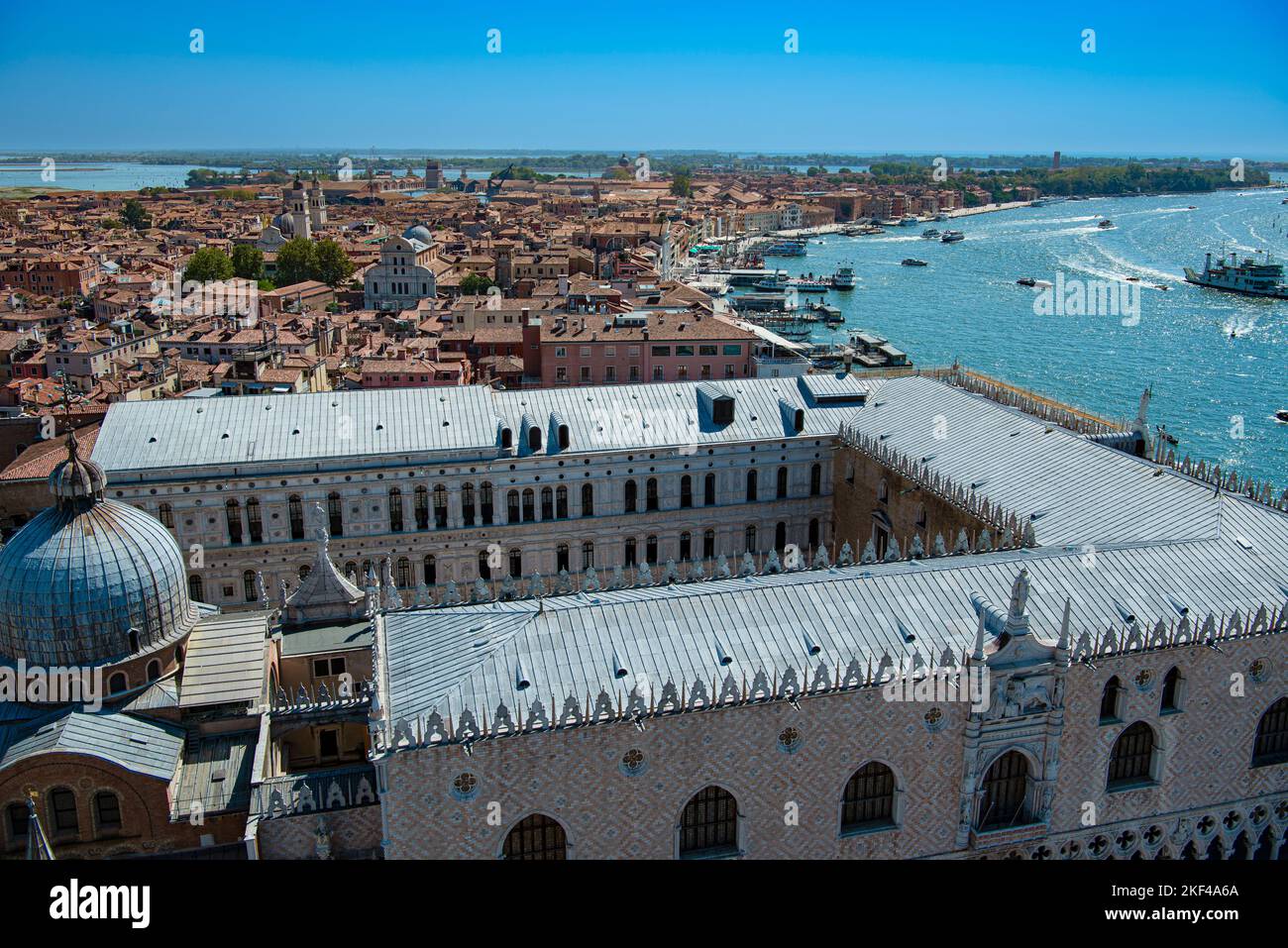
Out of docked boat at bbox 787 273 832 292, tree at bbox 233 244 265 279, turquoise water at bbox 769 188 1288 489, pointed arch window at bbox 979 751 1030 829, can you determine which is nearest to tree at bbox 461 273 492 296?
tree at bbox 233 244 265 279

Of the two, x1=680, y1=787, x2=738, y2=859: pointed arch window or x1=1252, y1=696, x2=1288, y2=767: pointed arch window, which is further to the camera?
x1=1252, y1=696, x2=1288, y2=767: pointed arch window

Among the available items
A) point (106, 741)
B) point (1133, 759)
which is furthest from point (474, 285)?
point (1133, 759)

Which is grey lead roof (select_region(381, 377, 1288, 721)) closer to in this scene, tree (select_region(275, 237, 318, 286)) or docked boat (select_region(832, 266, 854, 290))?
tree (select_region(275, 237, 318, 286))

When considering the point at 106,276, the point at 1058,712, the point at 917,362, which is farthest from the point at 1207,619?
the point at 106,276

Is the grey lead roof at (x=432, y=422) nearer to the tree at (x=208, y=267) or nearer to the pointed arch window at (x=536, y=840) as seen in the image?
the pointed arch window at (x=536, y=840)

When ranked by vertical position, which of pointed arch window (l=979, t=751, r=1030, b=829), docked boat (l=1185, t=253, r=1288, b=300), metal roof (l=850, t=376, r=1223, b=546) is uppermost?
docked boat (l=1185, t=253, r=1288, b=300)

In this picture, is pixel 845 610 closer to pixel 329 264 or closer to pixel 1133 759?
pixel 1133 759

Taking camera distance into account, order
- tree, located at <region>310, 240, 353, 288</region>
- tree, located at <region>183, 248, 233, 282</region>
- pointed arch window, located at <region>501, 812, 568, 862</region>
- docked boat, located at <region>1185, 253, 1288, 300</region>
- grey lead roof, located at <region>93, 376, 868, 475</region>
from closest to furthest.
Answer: pointed arch window, located at <region>501, 812, 568, 862</region>
grey lead roof, located at <region>93, 376, 868, 475</region>
tree, located at <region>183, 248, 233, 282</region>
docked boat, located at <region>1185, 253, 1288, 300</region>
tree, located at <region>310, 240, 353, 288</region>

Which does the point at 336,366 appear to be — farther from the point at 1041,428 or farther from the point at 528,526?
the point at 1041,428
